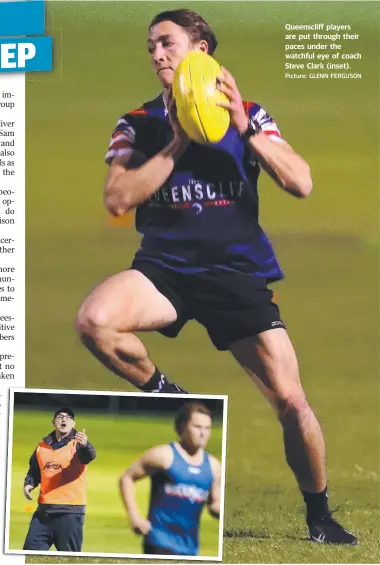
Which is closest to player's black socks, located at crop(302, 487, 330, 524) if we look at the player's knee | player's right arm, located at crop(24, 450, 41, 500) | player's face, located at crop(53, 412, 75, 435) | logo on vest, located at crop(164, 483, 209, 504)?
the player's knee

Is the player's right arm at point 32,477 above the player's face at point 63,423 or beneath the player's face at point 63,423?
beneath

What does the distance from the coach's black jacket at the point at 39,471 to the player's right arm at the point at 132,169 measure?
1181mm

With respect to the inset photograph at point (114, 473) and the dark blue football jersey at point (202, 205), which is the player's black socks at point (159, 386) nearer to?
the inset photograph at point (114, 473)

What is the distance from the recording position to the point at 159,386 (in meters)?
5.95

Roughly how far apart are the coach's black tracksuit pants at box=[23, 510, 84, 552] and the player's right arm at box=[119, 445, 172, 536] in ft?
0.87

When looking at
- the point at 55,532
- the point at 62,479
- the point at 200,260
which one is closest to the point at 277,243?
the point at 200,260

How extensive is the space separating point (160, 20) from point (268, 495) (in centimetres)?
248

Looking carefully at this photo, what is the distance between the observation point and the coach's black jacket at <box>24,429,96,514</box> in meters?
5.90

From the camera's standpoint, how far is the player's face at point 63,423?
19.5 feet

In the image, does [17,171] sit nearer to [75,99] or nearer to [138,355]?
[75,99]

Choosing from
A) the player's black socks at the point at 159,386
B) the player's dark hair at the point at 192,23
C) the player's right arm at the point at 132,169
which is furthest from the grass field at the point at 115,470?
the player's dark hair at the point at 192,23

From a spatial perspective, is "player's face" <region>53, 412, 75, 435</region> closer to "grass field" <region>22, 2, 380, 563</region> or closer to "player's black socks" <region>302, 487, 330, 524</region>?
"grass field" <region>22, 2, 380, 563</region>

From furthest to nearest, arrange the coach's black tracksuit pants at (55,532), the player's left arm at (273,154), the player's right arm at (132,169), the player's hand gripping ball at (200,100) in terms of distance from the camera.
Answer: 1. the coach's black tracksuit pants at (55,532)
2. the player's right arm at (132,169)
3. the player's left arm at (273,154)
4. the player's hand gripping ball at (200,100)

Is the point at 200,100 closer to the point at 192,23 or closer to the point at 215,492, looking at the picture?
the point at 192,23
